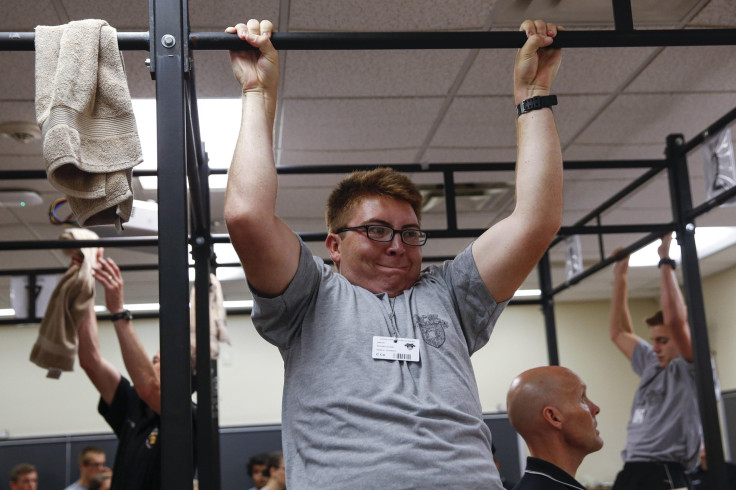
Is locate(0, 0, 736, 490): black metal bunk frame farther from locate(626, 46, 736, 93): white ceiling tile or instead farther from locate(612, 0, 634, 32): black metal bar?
locate(626, 46, 736, 93): white ceiling tile

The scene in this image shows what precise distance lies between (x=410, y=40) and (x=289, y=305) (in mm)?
609

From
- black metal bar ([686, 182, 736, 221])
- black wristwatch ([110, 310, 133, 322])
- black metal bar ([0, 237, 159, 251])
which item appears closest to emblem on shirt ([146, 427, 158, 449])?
black wristwatch ([110, 310, 133, 322])

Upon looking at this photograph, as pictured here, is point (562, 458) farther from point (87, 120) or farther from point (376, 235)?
point (87, 120)

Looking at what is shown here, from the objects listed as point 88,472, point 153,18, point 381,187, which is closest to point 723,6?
point 381,187

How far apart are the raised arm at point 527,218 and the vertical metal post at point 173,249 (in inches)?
22.9

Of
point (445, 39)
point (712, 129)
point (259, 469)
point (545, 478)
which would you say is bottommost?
point (259, 469)

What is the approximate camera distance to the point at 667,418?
4.49 meters

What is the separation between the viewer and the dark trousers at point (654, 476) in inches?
171

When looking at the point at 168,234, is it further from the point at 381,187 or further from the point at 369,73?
the point at 369,73

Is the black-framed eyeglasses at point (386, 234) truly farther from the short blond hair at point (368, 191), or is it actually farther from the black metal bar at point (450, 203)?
the black metal bar at point (450, 203)

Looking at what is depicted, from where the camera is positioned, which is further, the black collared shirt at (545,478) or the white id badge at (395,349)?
the black collared shirt at (545,478)

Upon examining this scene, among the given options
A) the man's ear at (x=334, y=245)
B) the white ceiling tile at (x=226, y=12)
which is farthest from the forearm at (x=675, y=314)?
the man's ear at (x=334, y=245)

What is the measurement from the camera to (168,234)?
4.93 feet

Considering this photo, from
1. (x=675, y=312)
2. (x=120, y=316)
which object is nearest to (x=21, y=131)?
(x=120, y=316)
